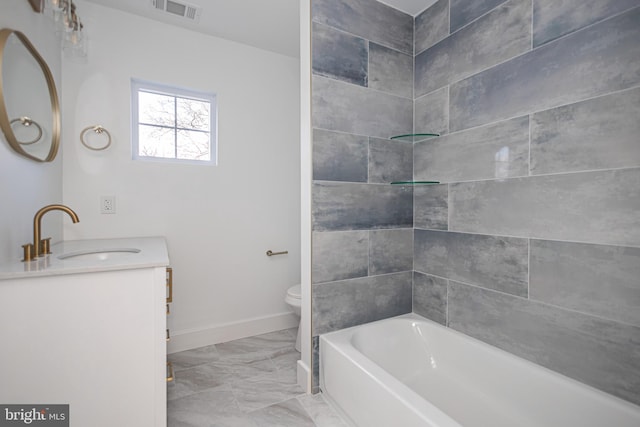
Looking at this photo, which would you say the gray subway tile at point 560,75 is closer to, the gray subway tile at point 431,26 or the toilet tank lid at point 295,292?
the gray subway tile at point 431,26

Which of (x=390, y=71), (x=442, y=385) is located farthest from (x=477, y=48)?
(x=442, y=385)

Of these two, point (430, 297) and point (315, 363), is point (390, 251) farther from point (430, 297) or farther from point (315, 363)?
point (315, 363)

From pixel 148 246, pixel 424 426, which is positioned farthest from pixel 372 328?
pixel 148 246

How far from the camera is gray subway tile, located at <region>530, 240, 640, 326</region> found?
1.10 m

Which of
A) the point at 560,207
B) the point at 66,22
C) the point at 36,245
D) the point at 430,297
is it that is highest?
the point at 66,22

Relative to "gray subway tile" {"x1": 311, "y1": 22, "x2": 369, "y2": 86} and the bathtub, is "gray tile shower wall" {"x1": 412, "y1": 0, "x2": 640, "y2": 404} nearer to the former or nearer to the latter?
the bathtub

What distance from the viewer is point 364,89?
1852 mm

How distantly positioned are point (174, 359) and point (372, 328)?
150 centimetres

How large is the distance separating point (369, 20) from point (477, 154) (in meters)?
1.09

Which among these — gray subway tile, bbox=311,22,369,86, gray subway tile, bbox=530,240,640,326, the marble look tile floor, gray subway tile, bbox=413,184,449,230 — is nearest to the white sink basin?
the marble look tile floor

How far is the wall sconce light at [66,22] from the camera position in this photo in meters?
1.48

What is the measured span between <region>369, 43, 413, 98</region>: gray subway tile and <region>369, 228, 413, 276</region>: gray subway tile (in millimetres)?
949

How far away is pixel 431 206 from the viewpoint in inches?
76.0

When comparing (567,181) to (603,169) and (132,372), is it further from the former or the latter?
(132,372)
